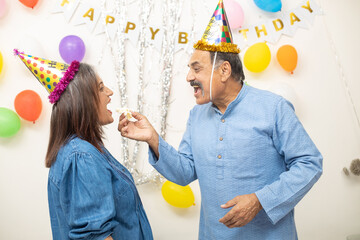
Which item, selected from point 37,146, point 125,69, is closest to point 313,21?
point 125,69

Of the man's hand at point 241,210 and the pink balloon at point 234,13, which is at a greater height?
the pink balloon at point 234,13

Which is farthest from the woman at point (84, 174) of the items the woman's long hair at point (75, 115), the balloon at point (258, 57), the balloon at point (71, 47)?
the balloon at point (258, 57)

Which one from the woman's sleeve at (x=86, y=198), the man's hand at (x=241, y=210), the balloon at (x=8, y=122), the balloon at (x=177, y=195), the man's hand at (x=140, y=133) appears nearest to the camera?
the woman's sleeve at (x=86, y=198)

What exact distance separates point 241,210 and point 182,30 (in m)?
1.64

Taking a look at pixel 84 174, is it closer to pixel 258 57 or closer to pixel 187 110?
pixel 187 110

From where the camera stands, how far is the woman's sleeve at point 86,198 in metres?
1.14

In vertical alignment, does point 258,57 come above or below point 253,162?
above

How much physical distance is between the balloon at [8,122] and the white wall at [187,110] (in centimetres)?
17

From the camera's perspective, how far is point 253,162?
1.47 meters

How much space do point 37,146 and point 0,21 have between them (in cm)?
94

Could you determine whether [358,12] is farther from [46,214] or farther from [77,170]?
[46,214]

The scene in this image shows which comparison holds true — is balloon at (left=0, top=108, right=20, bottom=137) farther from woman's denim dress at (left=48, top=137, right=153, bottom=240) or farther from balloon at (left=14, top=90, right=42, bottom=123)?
woman's denim dress at (left=48, top=137, right=153, bottom=240)

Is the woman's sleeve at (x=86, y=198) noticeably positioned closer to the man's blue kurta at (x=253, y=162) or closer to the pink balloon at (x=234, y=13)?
the man's blue kurta at (x=253, y=162)

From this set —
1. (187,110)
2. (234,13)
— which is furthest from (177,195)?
(234,13)
